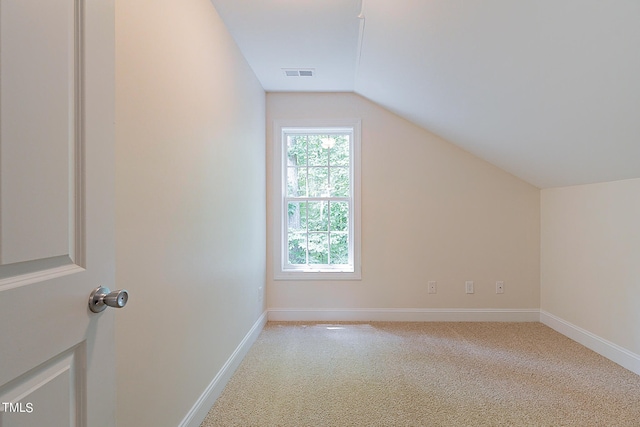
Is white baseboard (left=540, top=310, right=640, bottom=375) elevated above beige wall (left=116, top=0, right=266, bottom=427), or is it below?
below

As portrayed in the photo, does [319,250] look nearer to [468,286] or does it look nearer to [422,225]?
[422,225]

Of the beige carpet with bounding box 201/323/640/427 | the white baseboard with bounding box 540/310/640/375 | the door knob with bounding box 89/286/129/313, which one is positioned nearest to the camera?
the door knob with bounding box 89/286/129/313

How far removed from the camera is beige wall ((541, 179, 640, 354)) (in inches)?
99.5

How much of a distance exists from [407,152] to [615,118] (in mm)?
1945

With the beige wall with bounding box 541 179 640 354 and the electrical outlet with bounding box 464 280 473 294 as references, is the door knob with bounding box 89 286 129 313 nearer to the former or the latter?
the beige wall with bounding box 541 179 640 354

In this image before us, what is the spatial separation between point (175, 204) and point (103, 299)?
35.2 inches

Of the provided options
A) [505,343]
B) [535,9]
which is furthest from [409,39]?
[505,343]

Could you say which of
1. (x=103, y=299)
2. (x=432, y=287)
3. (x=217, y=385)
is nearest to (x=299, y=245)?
(x=432, y=287)

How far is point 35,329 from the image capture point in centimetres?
66

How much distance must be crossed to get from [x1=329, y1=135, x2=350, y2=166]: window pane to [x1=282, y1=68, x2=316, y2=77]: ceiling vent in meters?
0.80

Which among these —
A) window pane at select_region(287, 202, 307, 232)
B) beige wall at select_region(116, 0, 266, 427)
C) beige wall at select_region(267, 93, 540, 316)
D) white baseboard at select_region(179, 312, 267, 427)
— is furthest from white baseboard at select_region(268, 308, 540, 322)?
beige wall at select_region(116, 0, 266, 427)

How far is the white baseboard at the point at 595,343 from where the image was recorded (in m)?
2.52

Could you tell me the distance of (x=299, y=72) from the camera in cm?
327

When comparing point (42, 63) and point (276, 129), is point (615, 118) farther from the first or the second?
point (276, 129)
